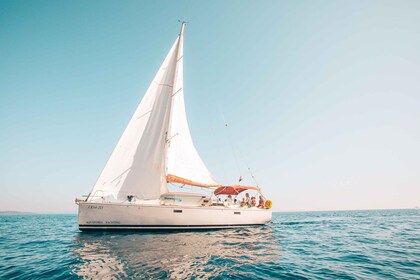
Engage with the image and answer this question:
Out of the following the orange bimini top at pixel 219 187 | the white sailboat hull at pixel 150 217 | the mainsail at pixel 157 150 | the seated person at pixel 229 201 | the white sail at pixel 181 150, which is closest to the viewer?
the white sailboat hull at pixel 150 217

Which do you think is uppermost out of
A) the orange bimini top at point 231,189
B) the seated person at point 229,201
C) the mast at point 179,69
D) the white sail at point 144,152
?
the mast at point 179,69

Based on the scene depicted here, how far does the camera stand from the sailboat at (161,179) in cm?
→ 1322

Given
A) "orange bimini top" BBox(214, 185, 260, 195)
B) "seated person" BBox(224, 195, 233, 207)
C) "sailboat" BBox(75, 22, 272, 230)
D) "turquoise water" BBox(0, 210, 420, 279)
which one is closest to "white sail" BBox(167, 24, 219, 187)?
"sailboat" BBox(75, 22, 272, 230)

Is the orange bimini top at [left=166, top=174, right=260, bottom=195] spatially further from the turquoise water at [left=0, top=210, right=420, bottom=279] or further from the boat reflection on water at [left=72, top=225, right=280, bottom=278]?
the turquoise water at [left=0, top=210, right=420, bottom=279]

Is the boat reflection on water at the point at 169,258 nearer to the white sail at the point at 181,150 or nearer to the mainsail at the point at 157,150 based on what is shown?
the mainsail at the point at 157,150

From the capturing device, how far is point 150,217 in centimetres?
1355

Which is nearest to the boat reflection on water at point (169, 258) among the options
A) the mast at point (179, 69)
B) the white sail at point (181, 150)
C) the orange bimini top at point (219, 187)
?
the orange bimini top at point (219, 187)

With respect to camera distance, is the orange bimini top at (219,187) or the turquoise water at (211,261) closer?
the turquoise water at (211,261)

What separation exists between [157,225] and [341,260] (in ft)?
34.0

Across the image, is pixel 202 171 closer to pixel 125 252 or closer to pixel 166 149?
pixel 166 149

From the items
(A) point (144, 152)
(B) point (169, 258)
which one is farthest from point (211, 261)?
(A) point (144, 152)

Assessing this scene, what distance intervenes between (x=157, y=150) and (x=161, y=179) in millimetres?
2117

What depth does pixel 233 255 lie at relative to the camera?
827cm

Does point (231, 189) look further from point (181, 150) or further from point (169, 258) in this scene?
point (169, 258)
